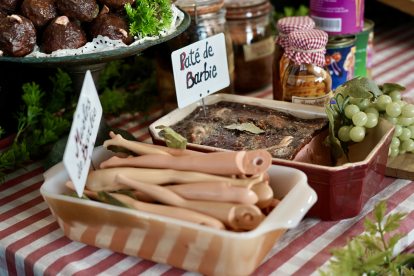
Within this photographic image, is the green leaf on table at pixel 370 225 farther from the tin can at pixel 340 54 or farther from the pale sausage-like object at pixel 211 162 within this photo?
the tin can at pixel 340 54

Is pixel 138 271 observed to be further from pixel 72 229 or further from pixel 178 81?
pixel 178 81

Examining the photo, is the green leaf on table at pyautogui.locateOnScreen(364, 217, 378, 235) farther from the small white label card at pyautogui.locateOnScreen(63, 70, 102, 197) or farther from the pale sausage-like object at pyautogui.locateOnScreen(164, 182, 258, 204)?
the small white label card at pyautogui.locateOnScreen(63, 70, 102, 197)

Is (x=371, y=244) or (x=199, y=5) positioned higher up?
(x=199, y=5)

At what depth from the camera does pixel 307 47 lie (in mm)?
887

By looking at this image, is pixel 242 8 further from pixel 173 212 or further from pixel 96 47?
pixel 173 212

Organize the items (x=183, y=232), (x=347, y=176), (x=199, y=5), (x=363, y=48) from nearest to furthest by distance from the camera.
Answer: (x=183, y=232)
(x=347, y=176)
(x=199, y=5)
(x=363, y=48)

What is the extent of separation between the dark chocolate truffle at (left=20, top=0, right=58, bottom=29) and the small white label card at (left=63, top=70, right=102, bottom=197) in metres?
0.23

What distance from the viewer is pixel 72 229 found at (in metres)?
0.67

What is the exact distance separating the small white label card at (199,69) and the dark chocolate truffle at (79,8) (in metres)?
0.17

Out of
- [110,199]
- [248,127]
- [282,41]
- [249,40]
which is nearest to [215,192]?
[110,199]

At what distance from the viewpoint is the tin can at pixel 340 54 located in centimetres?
107

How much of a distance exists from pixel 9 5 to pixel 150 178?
45cm

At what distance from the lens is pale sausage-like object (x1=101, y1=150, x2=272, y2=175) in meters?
0.62

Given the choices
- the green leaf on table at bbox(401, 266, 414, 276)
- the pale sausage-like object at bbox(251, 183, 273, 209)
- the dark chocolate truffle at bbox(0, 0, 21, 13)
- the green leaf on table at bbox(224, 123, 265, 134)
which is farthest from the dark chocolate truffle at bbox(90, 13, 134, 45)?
the green leaf on table at bbox(401, 266, 414, 276)
